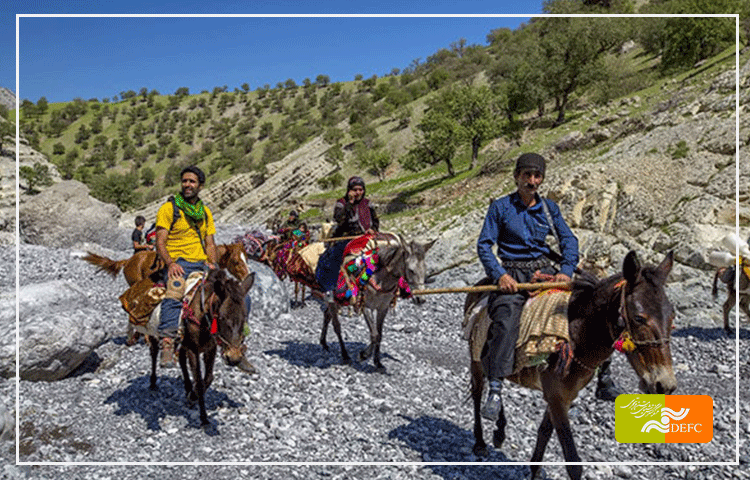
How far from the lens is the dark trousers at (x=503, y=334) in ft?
18.5

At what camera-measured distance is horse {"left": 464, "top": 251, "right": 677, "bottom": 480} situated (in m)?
4.29

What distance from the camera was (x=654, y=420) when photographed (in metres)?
5.81

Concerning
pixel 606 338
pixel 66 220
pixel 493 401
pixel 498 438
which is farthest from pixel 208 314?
pixel 66 220

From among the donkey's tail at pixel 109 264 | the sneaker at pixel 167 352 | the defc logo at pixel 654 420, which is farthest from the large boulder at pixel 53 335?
the defc logo at pixel 654 420

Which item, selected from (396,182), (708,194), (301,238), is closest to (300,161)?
(396,182)

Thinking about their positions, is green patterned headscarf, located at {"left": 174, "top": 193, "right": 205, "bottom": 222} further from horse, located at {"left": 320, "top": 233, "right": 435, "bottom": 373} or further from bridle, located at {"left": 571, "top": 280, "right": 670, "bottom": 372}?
bridle, located at {"left": 571, "top": 280, "right": 670, "bottom": 372}

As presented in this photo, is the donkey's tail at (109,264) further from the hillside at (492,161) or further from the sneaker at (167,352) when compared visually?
the hillside at (492,161)

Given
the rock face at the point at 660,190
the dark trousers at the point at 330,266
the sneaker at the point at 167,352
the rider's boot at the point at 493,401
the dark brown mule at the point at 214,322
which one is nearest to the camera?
the rider's boot at the point at 493,401

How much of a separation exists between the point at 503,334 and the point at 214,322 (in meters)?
3.66

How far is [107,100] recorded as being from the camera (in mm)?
128625

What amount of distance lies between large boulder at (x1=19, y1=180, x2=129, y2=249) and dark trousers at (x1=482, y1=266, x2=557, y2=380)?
28.0 meters

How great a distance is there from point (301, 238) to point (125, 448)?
9685 millimetres

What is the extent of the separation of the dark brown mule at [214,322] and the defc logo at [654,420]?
4.53 metres

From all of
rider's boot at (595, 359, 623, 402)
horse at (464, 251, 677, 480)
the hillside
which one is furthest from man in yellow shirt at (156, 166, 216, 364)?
the hillside
